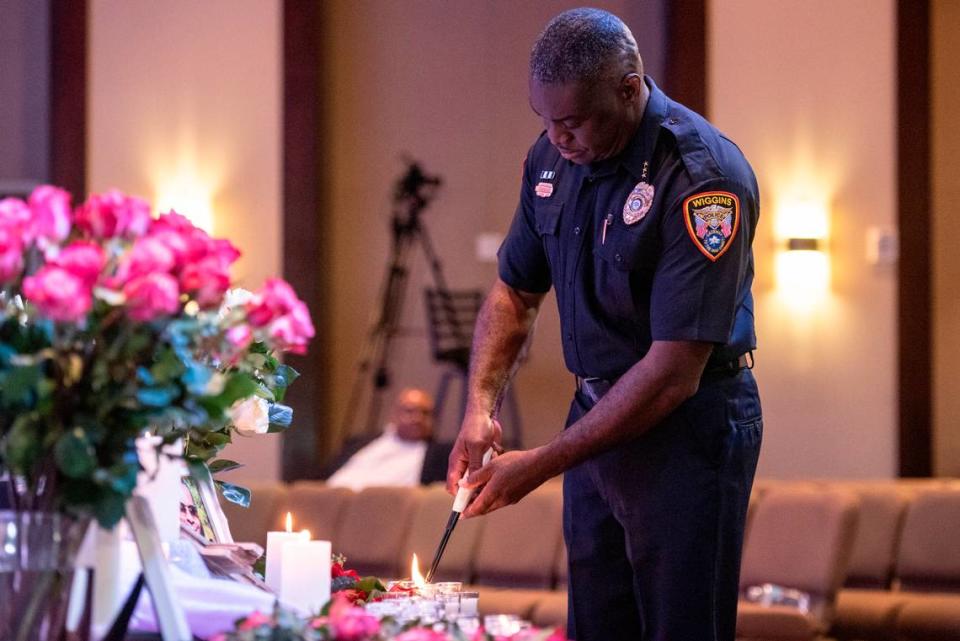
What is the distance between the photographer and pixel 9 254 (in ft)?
4.13

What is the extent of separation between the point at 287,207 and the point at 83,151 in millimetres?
1043

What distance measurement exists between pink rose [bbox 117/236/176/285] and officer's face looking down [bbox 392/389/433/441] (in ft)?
16.7

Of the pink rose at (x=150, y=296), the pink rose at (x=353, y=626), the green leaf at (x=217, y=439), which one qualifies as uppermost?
the pink rose at (x=150, y=296)

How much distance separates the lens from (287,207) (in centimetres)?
709

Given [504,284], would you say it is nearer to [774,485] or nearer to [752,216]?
[752,216]

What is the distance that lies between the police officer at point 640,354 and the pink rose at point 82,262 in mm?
909

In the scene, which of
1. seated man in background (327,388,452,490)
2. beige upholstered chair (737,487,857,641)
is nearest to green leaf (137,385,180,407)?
beige upholstered chair (737,487,857,641)

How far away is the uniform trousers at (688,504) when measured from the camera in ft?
6.93

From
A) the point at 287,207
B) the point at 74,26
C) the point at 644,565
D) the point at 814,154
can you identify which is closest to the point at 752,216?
the point at 644,565

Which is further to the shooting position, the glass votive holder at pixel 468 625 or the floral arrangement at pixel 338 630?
the glass votive holder at pixel 468 625

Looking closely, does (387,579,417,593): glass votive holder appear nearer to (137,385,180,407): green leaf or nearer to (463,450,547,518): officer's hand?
(463,450,547,518): officer's hand

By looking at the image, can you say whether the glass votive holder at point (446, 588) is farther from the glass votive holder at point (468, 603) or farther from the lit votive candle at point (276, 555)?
the lit votive candle at point (276, 555)

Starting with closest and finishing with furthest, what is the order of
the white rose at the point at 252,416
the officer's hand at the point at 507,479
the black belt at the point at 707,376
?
the white rose at the point at 252,416, the officer's hand at the point at 507,479, the black belt at the point at 707,376

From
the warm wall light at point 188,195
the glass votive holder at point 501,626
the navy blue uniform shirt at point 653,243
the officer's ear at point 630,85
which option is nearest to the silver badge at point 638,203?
the navy blue uniform shirt at point 653,243
